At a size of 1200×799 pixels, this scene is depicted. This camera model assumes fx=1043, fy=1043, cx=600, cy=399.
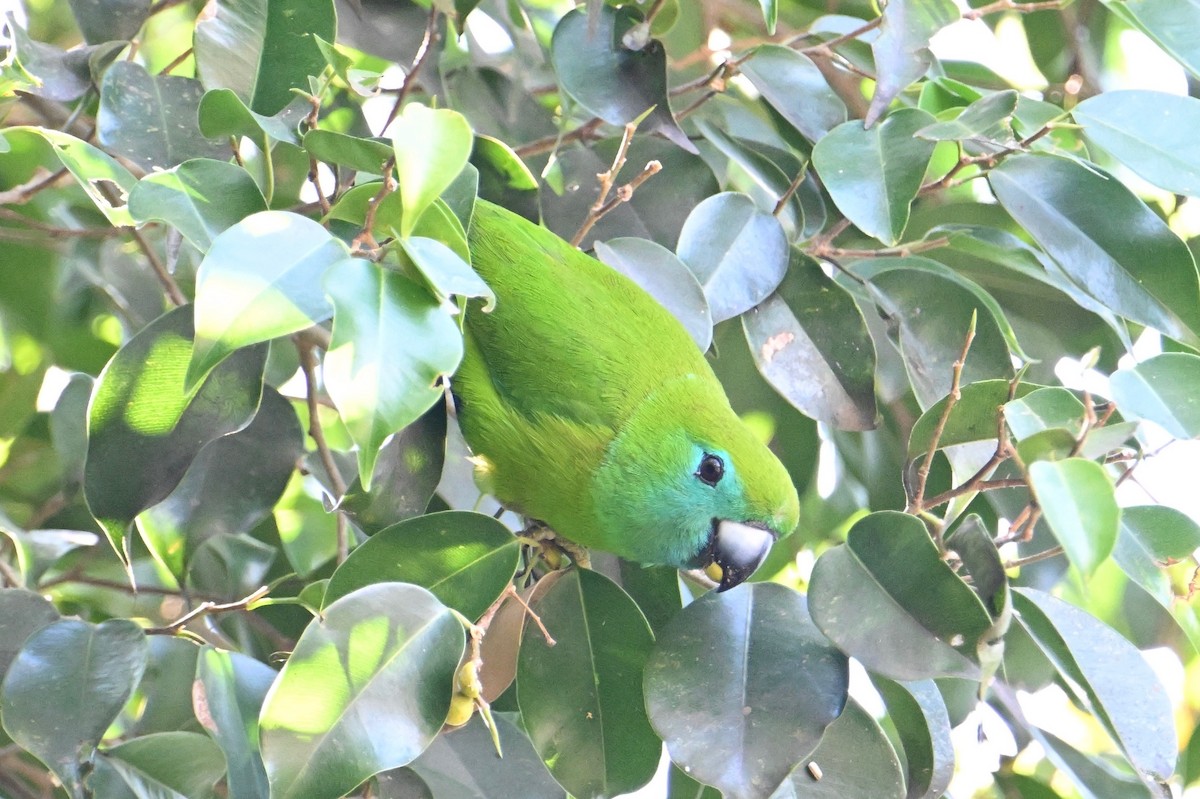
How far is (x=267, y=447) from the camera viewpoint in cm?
121

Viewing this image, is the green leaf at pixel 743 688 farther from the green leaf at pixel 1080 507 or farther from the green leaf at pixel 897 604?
the green leaf at pixel 1080 507

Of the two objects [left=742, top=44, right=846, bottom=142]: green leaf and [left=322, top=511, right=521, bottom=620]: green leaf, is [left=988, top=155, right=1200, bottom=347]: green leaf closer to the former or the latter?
[left=742, top=44, right=846, bottom=142]: green leaf

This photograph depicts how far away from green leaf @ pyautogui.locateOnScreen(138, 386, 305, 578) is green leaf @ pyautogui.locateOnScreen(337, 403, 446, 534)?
0.18 m

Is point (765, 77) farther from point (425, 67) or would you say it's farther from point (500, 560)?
point (500, 560)

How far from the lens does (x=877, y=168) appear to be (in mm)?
1124

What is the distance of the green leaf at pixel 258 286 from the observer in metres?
0.64

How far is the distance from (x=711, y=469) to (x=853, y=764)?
37 centimetres

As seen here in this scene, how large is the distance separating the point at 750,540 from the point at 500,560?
371mm

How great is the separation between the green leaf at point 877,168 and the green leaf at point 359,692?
0.59 meters

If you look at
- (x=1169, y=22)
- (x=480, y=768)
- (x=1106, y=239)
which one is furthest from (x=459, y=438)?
(x=1169, y=22)

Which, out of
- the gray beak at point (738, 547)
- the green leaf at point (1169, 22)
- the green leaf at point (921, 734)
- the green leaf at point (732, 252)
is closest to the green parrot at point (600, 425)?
the gray beak at point (738, 547)

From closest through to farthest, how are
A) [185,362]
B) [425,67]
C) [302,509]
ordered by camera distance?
[185,362] → [425,67] → [302,509]

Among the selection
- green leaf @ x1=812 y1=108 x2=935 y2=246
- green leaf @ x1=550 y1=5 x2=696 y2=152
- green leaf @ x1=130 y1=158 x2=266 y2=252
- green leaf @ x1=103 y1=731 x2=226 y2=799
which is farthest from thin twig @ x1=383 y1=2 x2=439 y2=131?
green leaf @ x1=103 y1=731 x2=226 y2=799

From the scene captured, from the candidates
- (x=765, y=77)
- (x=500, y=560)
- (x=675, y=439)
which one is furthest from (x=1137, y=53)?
(x=500, y=560)
